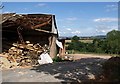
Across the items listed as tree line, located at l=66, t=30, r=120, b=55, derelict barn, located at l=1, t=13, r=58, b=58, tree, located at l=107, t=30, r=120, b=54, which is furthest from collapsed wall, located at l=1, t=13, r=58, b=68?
tree line, located at l=66, t=30, r=120, b=55

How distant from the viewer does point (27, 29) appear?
19.8 metres

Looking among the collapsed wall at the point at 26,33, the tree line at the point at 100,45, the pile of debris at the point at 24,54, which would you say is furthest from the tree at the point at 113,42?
the pile of debris at the point at 24,54

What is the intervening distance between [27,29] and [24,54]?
183 cm

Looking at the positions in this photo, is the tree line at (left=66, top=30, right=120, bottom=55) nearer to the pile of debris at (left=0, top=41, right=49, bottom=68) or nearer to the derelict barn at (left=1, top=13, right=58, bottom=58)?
the derelict barn at (left=1, top=13, right=58, bottom=58)

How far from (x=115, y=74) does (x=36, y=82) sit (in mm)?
3131

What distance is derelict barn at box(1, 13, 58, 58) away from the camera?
18.6m

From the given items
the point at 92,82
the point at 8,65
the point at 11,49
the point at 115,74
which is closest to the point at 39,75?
the point at 92,82

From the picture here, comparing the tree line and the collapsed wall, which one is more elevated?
the collapsed wall

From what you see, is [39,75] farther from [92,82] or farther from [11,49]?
[11,49]

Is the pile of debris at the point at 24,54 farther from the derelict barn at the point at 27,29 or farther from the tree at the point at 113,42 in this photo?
the tree at the point at 113,42

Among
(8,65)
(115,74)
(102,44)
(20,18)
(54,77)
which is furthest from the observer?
(102,44)

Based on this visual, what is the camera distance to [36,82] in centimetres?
1096

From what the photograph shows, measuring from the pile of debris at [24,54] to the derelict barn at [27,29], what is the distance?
1.44ft

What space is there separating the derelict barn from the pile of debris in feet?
1.44
